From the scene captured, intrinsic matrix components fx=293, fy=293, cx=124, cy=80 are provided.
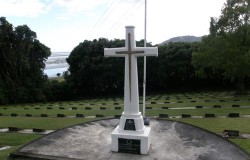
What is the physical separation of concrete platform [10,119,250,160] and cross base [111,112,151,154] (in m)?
0.27

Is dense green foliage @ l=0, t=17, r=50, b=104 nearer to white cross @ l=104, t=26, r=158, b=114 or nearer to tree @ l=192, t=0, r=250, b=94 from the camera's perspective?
tree @ l=192, t=0, r=250, b=94

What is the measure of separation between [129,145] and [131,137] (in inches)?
13.1

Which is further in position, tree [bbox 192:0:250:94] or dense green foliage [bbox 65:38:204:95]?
dense green foliage [bbox 65:38:204:95]

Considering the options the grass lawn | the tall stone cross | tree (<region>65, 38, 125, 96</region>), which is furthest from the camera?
tree (<region>65, 38, 125, 96</region>)

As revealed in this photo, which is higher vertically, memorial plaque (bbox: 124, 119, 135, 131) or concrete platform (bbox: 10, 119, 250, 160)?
memorial plaque (bbox: 124, 119, 135, 131)

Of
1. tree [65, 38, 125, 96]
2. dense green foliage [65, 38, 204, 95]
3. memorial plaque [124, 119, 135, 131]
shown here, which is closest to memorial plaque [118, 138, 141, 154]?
memorial plaque [124, 119, 135, 131]

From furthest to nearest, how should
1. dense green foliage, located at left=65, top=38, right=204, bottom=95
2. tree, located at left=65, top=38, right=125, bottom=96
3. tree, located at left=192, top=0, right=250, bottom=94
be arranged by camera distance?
dense green foliage, located at left=65, top=38, right=204, bottom=95
tree, located at left=65, top=38, right=125, bottom=96
tree, located at left=192, top=0, right=250, bottom=94

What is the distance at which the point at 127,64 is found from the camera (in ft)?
39.3

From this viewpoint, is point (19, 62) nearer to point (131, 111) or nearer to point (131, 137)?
point (131, 111)

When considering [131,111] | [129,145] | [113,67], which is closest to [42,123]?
[131,111]

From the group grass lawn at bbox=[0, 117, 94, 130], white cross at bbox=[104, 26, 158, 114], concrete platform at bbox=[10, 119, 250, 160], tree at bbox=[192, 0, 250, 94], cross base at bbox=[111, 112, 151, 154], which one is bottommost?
grass lawn at bbox=[0, 117, 94, 130]

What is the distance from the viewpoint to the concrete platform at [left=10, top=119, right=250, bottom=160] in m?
11.1

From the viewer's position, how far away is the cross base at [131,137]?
1145 cm

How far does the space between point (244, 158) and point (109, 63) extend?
3493 centimetres
